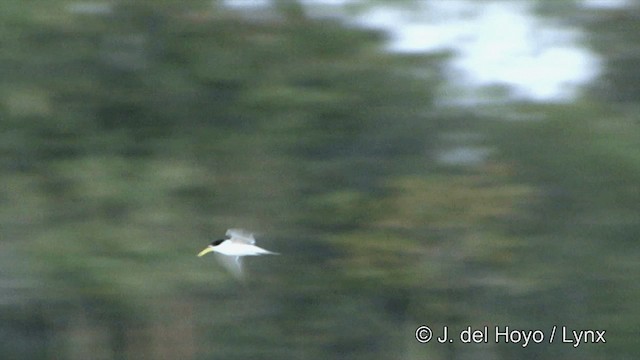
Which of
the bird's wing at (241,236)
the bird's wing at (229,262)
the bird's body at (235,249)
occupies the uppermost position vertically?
the bird's wing at (241,236)

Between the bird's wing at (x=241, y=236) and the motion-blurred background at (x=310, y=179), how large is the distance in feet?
0.16

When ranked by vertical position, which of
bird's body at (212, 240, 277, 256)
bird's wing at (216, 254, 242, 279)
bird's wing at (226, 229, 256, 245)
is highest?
bird's wing at (226, 229, 256, 245)

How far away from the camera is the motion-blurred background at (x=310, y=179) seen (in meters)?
4.64

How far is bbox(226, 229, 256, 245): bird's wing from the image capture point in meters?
4.62

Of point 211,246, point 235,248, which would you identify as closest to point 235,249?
point 235,248

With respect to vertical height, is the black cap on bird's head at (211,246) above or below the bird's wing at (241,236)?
below

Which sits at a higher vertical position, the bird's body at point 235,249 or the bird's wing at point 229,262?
the bird's body at point 235,249

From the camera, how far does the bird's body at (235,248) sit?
4543 millimetres

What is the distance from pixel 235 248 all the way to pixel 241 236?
0.11 meters

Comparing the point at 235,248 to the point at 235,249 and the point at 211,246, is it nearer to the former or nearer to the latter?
the point at 235,249

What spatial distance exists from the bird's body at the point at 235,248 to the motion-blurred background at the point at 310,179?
5 centimetres

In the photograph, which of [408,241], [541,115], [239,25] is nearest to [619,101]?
[541,115]

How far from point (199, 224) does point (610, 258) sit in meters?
1.89

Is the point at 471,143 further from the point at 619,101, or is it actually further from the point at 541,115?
the point at 619,101
